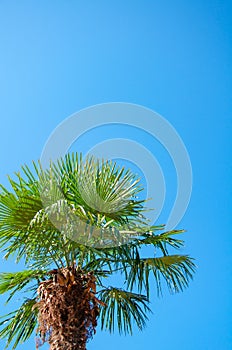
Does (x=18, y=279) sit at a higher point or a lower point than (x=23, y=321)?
higher

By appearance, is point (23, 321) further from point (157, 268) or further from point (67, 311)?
point (157, 268)

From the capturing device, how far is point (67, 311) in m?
4.07

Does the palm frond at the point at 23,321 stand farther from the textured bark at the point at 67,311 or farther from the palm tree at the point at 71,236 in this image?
the textured bark at the point at 67,311

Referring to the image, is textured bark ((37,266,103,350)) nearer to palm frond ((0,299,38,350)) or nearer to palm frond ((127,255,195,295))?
palm frond ((0,299,38,350))

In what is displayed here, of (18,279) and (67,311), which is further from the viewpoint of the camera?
(18,279)

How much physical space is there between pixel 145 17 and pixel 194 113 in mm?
935

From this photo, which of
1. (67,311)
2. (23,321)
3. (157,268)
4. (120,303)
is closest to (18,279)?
(23,321)

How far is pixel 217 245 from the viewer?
5.57m

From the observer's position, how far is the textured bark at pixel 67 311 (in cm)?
404

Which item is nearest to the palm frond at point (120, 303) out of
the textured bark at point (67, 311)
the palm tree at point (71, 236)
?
the palm tree at point (71, 236)

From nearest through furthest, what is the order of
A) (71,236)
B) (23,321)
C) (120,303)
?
(71,236) → (23,321) → (120,303)

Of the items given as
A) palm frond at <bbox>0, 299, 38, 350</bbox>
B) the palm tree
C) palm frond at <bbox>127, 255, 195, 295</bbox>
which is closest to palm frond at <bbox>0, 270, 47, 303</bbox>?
the palm tree

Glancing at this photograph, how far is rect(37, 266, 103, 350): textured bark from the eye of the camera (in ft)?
13.3

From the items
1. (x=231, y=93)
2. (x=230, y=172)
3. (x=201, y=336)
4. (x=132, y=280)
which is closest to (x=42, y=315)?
(x=132, y=280)
